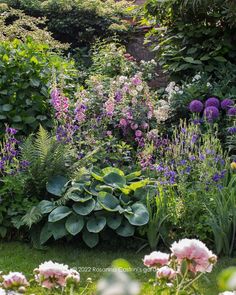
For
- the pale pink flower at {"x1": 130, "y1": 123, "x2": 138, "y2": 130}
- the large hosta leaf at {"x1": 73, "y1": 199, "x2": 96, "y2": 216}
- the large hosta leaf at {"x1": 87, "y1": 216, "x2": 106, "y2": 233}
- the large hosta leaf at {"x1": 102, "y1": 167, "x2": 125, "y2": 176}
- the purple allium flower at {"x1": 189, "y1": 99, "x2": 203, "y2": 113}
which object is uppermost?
the purple allium flower at {"x1": 189, "y1": 99, "x2": 203, "y2": 113}

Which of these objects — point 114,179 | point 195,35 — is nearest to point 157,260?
point 114,179

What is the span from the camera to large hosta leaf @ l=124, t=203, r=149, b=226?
3887mm

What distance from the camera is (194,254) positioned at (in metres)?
1.51

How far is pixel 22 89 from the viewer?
512cm

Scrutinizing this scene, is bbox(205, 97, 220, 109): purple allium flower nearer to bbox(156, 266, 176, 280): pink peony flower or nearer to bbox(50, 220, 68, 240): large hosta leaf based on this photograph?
bbox(50, 220, 68, 240): large hosta leaf

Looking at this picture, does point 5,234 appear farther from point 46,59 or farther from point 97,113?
point 46,59

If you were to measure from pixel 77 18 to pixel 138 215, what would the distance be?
6.30 metres

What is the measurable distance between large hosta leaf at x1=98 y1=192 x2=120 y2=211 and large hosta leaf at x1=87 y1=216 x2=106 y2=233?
103mm

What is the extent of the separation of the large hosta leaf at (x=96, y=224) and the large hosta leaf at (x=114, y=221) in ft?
0.17

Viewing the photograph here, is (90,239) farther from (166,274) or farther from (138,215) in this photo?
(166,274)

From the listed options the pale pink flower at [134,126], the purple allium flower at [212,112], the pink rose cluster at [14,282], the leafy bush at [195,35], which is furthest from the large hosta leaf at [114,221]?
the leafy bush at [195,35]

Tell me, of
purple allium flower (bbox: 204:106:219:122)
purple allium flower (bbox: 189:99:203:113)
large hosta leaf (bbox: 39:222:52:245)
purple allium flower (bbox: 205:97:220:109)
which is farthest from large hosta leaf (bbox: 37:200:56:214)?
purple allium flower (bbox: 205:97:220:109)

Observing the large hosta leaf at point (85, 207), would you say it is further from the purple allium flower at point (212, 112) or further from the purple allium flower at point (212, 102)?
the purple allium flower at point (212, 102)

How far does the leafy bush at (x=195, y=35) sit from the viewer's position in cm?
→ 690
